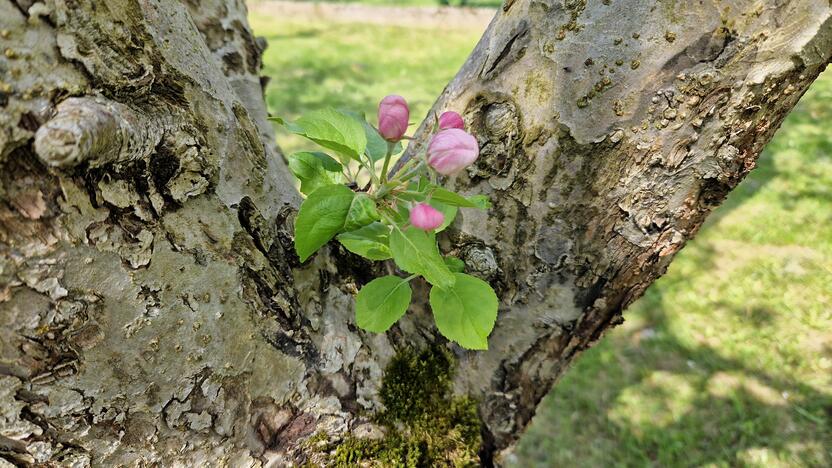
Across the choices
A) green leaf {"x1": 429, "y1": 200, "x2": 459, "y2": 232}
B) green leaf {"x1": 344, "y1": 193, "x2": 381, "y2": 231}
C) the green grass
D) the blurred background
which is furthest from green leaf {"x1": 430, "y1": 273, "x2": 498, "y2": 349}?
the green grass

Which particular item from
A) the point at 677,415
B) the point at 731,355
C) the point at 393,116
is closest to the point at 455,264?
the point at 393,116

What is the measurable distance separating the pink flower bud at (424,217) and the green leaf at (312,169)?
239mm

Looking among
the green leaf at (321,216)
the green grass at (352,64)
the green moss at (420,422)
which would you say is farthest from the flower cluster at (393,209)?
the green grass at (352,64)

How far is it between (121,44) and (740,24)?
0.88m

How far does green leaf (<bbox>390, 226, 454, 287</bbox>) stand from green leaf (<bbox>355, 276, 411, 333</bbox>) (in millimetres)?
158

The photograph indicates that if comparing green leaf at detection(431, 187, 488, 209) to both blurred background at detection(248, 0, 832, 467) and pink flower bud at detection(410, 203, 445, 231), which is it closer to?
pink flower bud at detection(410, 203, 445, 231)

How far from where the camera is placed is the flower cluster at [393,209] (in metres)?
0.84

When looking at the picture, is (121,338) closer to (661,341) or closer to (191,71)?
(191,71)

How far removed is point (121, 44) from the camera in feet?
2.28

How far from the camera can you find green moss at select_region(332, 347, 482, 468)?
1.11 m

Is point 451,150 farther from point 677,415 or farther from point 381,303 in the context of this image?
point 677,415

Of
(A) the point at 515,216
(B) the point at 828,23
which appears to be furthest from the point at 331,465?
(B) the point at 828,23

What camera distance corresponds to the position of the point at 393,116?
894 mm

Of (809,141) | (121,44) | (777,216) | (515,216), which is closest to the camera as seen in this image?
(121,44)
